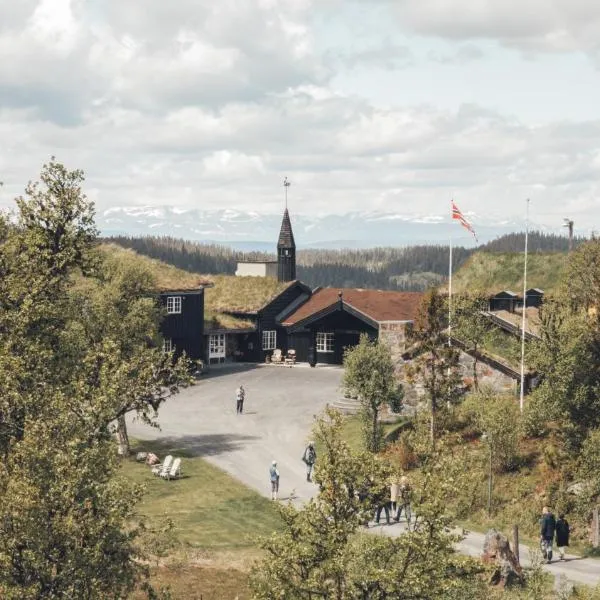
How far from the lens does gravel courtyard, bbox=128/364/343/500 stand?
45281 millimetres

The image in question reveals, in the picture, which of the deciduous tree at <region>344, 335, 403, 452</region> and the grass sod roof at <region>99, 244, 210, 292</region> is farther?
the grass sod roof at <region>99, 244, 210, 292</region>

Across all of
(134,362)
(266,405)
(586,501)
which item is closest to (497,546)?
(586,501)

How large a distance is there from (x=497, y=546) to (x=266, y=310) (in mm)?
48612

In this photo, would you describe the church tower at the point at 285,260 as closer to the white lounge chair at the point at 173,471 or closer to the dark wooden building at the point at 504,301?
the dark wooden building at the point at 504,301

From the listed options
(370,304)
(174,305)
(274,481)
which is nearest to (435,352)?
(274,481)

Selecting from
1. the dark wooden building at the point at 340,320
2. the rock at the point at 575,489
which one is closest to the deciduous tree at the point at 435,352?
the rock at the point at 575,489

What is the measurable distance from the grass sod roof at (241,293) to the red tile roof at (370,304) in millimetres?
2684

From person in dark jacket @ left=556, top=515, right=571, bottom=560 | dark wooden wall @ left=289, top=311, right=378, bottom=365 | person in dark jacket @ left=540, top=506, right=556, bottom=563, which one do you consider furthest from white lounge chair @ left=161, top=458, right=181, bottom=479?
dark wooden wall @ left=289, top=311, right=378, bottom=365

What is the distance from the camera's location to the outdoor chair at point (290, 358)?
76.2 metres

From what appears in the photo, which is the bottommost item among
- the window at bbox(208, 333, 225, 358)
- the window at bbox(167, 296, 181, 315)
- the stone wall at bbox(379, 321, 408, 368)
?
the window at bbox(208, 333, 225, 358)

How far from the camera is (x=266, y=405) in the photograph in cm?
5909

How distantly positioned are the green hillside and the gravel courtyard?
1749 centimetres

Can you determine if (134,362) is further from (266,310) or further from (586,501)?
(266,310)

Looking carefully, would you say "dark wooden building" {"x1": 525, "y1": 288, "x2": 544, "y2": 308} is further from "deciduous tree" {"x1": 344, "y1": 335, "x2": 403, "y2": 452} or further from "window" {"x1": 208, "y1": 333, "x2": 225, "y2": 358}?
"window" {"x1": 208, "y1": 333, "x2": 225, "y2": 358}
